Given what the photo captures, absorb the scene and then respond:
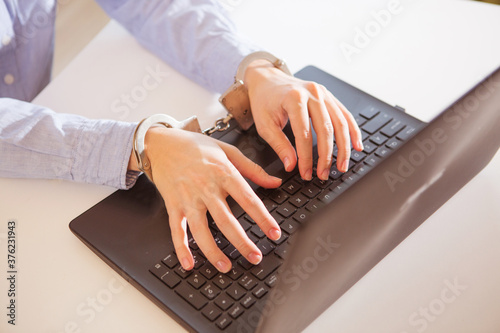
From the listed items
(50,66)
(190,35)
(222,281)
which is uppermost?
(190,35)

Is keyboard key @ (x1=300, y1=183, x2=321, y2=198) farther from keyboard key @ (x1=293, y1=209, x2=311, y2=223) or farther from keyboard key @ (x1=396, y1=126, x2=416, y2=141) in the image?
keyboard key @ (x1=396, y1=126, x2=416, y2=141)

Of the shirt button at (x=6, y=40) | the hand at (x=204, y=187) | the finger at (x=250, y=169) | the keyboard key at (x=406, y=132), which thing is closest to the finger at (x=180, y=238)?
the hand at (x=204, y=187)

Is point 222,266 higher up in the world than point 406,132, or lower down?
lower down

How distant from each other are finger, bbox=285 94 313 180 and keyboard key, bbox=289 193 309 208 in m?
0.03

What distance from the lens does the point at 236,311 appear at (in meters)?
0.54

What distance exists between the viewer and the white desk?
57 cm

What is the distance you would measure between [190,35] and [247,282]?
524 millimetres

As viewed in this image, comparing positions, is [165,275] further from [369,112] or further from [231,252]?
[369,112]

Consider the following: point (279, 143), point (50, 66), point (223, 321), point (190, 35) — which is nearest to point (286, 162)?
point (279, 143)

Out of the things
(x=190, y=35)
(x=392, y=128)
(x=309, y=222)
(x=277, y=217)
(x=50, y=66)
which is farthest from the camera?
(x=50, y=66)

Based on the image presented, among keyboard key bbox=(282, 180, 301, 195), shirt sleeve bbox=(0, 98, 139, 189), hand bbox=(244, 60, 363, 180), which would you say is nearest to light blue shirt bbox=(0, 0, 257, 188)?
shirt sleeve bbox=(0, 98, 139, 189)

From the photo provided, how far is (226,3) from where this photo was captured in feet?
3.52

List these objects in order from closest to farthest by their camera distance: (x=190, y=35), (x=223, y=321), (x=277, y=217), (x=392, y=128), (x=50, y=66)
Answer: (x=223, y=321), (x=277, y=217), (x=392, y=128), (x=190, y=35), (x=50, y=66)

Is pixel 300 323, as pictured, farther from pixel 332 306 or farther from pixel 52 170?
pixel 52 170
